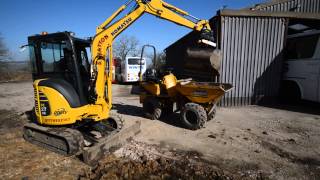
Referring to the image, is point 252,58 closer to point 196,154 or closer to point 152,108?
point 152,108

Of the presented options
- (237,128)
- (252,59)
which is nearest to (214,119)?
(237,128)

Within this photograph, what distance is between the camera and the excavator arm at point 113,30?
4.95m

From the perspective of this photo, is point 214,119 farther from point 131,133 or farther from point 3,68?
point 3,68

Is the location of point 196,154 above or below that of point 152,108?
below

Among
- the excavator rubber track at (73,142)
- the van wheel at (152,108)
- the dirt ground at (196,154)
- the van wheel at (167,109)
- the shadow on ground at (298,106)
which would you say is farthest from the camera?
the shadow on ground at (298,106)

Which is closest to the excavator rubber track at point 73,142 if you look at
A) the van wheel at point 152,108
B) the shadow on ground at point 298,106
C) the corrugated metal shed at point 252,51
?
the van wheel at point 152,108

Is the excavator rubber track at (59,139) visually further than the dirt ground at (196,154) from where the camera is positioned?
Yes

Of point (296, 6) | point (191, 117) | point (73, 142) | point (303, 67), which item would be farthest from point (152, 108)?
point (296, 6)

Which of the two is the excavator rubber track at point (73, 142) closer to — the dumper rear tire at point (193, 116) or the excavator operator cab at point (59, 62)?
the excavator operator cab at point (59, 62)

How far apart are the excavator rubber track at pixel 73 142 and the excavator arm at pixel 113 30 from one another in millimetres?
869

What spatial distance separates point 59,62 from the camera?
4.77m

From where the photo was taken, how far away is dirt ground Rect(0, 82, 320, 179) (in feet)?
12.5

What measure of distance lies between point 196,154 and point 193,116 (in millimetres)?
1774

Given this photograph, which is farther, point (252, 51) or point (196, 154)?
point (252, 51)
